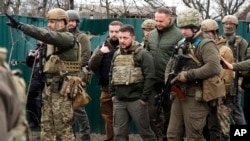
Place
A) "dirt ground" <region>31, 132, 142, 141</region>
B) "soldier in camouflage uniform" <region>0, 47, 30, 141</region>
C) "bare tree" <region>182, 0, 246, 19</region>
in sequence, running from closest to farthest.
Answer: "soldier in camouflage uniform" <region>0, 47, 30, 141</region> → "dirt ground" <region>31, 132, 142, 141</region> → "bare tree" <region>182, 0, 246, 19</region>

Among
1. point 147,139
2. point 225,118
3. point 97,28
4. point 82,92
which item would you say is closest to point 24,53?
point 97,28

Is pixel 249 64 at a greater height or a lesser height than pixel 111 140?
greater

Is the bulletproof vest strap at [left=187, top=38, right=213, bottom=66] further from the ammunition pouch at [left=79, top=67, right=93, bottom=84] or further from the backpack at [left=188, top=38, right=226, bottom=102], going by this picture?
the ammunition pouch at [left=79, top=67, right=93, bottom=84]

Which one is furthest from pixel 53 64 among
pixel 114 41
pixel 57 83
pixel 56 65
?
pixel 114 41

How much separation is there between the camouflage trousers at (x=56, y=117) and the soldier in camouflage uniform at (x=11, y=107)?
392 cm

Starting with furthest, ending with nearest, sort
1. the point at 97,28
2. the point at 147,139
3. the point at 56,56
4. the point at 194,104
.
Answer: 1. the point at 97,28
2. the point at 147,139
3. the point at 56,56
4. the point at 194,104

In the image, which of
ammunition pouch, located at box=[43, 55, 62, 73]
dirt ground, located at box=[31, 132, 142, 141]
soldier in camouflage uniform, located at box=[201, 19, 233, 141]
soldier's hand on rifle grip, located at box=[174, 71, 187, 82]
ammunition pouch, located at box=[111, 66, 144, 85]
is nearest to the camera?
soldier's hand on rifle grip, located at box=[174, 71, 187, 82]

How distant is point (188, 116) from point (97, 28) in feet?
10.5

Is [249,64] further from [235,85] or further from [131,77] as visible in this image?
[131,77]

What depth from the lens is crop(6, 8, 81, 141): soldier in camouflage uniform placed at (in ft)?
21.1

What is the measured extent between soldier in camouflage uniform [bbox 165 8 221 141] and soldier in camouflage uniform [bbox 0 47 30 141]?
140 inches

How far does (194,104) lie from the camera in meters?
5.92

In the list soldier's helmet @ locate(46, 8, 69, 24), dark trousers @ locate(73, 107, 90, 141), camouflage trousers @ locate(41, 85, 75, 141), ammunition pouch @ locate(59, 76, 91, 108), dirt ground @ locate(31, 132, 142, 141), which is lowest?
dirt ground @ locate(31, 132, 142, 141)

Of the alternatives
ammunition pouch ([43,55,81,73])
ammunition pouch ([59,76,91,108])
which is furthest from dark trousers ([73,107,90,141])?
ammunition pouch ([43,55,81,73])
